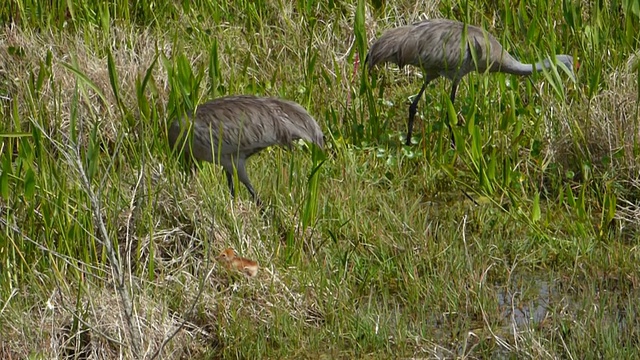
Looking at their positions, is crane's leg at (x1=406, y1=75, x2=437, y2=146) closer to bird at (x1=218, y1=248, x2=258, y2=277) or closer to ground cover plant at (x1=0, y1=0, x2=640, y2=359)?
ground cover plant at (x1=0, y1=0, x2=640, y2=359)

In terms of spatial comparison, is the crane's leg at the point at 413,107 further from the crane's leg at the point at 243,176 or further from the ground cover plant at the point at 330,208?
the crane's leg at the point at 243,176

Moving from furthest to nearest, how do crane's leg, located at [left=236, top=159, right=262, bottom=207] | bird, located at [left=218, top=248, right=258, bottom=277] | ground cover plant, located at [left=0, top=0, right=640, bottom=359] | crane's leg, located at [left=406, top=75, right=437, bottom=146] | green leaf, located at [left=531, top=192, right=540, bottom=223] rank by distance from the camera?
crane's leg, located at [left=406, top=75, right=437, bottom=146] → crane's leg, located at [left=236, top=159, right=262, bottom=207] → green leaf, located at [left=531, top=192, right=540, bottom=223] → bird, located at [left=218, top=248, right=258, bottom=277] → ground cover plant, located at [left=0, top=0, right=640, bottom=359]

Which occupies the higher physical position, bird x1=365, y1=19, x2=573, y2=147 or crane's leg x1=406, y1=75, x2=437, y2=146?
bird x1=365, y1=19, x2=573, y2=147

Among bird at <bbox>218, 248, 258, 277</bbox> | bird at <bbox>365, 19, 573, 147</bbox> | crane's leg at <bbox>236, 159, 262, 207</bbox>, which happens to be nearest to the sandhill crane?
crane's leg at <bbox>236, 159, 262, 207</bbox>

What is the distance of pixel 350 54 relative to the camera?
7.33 meters

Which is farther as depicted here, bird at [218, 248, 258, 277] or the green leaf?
the green leaf

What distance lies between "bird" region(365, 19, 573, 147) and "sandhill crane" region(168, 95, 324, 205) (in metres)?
1.02

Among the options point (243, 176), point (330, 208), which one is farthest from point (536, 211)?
point (243, 176)

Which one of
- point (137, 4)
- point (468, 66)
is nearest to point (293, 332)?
point (468, 66)

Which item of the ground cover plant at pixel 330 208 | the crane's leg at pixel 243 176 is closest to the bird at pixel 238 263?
the ground cover plant at pixel 330 208

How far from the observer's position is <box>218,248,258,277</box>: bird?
4902 millimetres

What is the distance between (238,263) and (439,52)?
221 centimetres

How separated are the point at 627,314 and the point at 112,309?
6.30ft

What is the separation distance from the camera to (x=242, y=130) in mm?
5691
